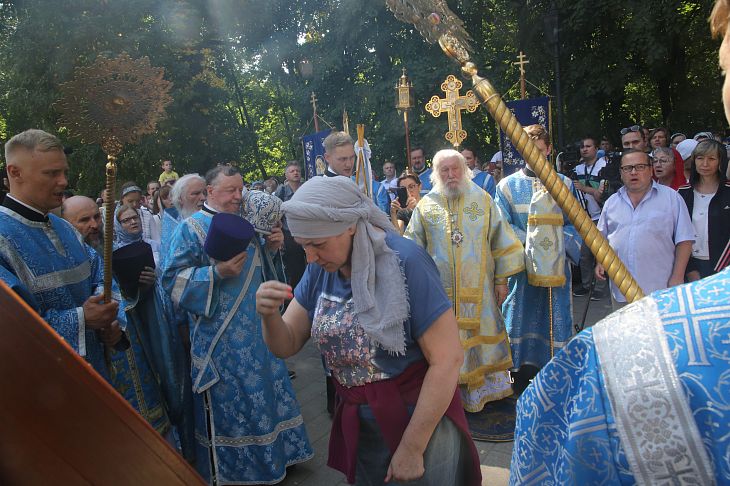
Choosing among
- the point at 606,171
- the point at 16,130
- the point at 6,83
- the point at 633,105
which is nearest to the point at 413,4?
the point at 606,171

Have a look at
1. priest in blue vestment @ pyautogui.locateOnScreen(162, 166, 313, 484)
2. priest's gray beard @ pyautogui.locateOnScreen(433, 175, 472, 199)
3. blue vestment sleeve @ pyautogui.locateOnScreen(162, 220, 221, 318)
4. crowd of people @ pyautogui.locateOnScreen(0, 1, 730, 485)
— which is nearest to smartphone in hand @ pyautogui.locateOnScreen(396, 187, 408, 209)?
crowd of people @ pyautogui.locateOnScreen(0, 1, 730, 485)

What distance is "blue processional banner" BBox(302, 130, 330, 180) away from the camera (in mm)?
9492

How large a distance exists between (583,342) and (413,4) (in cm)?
153

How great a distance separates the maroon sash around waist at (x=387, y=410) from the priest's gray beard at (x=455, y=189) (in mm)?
2605

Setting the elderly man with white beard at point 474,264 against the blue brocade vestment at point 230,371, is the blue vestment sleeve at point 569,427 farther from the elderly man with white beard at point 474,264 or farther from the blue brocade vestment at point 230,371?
the elderly man with white beard at point 474,264

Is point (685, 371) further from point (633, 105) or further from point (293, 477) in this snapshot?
point (633, 105)

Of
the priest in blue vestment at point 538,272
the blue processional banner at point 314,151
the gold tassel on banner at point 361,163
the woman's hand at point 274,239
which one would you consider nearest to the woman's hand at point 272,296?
the woman's hand at point 274,239

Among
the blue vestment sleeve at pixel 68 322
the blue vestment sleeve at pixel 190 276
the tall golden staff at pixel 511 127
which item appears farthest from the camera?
the blue vestment sleeve at pixel 190 276

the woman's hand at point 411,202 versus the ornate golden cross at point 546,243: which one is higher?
the woman's hand at point 411,202

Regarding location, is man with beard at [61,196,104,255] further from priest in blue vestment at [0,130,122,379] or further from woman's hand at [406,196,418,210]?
woman's hand at [406,196,418,210]

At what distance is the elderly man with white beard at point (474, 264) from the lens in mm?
4465

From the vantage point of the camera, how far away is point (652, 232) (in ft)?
13.0

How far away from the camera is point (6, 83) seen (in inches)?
688

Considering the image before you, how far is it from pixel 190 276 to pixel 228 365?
0.62 meters
